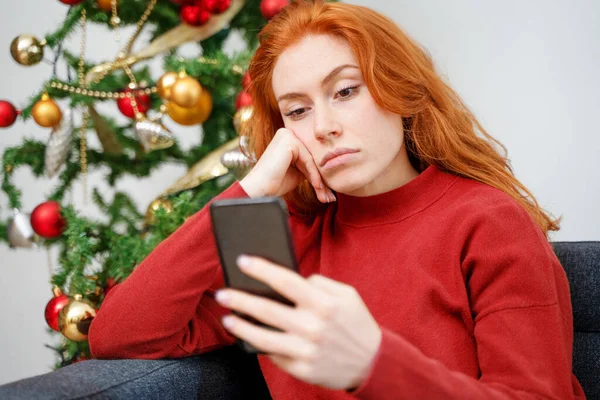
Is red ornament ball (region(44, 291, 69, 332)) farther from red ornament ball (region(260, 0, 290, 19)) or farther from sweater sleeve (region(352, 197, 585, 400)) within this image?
sweater sleeve (region(352, 197, 585, 400))

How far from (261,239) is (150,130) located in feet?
2.94

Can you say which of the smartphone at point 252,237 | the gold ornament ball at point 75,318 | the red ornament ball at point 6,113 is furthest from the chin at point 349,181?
the red ornament ball at point 6,113

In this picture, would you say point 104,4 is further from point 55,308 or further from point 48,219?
point 55,308

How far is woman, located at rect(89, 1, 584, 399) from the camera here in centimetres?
78

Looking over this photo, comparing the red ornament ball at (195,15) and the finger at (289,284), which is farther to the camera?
the red ornament ball at (195,15)

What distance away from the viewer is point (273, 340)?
55 cm

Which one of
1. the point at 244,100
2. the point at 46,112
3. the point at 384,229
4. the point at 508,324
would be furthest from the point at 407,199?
the point at 46,112

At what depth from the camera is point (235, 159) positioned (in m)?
1.37

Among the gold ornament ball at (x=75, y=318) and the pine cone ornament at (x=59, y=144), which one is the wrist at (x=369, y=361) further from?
the pine cone ornament at (x=59, y=144)

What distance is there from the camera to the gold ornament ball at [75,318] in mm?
1334

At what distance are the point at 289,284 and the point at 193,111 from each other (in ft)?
3.15

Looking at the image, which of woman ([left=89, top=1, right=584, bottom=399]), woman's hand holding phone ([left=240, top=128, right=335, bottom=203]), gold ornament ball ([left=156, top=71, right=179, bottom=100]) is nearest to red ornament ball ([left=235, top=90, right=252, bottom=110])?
gold ornament ball ([left=156, top=71, right=179, bottom=100])

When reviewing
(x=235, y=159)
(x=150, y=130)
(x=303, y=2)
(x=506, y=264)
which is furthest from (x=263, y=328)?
(x=150, y=130)

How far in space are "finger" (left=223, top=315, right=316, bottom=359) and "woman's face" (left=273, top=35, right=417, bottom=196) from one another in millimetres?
400
